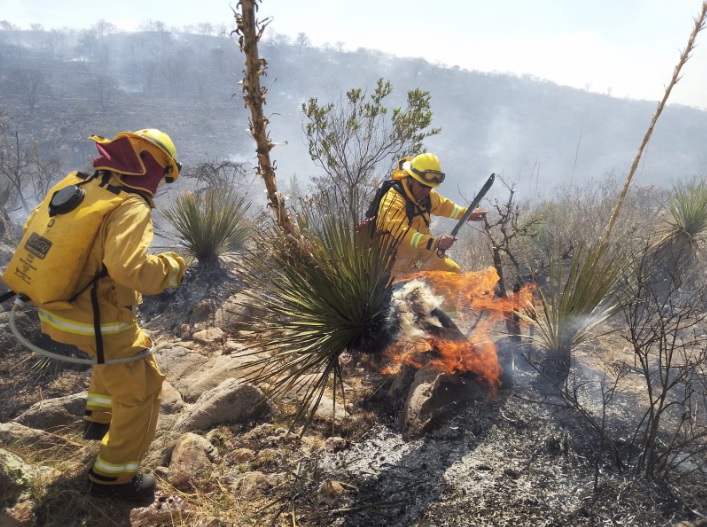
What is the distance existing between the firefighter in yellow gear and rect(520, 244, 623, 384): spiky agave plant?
2382 mm

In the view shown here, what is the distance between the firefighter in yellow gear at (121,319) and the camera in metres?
2.16

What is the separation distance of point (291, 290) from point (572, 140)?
65.2 metres

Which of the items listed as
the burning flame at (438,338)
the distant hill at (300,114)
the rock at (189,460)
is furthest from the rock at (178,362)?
the distant hill at (300,114)

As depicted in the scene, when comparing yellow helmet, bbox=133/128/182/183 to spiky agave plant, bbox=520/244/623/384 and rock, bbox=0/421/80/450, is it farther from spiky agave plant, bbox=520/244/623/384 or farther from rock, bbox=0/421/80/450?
spiky agave plant, bbox=520/244/623/384

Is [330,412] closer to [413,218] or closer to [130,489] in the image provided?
[130,489]

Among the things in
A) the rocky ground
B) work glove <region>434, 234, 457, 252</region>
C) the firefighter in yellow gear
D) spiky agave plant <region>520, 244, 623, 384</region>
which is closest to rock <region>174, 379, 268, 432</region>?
the rocky ground

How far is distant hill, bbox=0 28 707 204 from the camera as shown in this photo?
4325cm

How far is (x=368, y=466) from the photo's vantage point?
254 centimetres

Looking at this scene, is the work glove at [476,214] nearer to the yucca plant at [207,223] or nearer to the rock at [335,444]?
the rock at [335,444]

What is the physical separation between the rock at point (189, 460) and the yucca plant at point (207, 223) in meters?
4.23

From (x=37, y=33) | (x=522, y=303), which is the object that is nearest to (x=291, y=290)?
(x=522, y=303)

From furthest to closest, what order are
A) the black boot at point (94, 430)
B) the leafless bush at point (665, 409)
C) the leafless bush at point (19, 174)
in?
1. the leafless bush at point (19, 174)
2. the black boot at point (94, 430)
3. the leafless bush at point (665, 409)

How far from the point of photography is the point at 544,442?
2545 millimetres

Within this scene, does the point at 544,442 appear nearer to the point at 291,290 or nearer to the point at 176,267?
the point at 291,290
